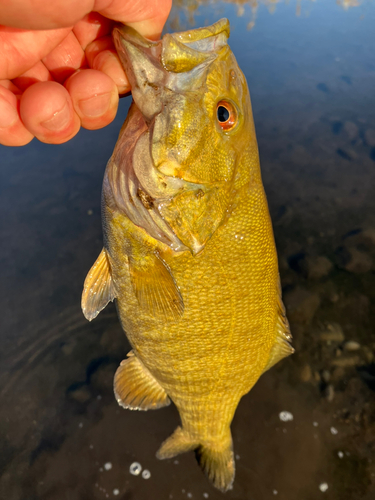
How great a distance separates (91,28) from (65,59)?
8.8 inches

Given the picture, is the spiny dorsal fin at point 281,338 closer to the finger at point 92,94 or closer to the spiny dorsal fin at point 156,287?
the spiny dorsal fin at point 156,287

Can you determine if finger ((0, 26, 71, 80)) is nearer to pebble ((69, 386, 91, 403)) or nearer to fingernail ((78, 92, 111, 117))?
fingernail ((78, 92, 111, 117))

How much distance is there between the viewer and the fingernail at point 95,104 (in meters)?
1.60

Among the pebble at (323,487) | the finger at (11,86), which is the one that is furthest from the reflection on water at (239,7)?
the pebble at (323,487)

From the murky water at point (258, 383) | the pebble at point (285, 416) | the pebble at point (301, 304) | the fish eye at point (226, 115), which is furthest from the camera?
the pebble at point (301, 304)

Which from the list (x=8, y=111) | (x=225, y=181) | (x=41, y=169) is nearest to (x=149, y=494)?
(x=225, y=181)

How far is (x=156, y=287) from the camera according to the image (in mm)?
1636

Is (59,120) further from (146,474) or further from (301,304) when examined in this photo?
(301,304)

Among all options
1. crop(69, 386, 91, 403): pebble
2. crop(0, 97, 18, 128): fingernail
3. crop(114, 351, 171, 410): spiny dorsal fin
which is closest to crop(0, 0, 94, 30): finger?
crop(0, 97, 18, 128): fingernail

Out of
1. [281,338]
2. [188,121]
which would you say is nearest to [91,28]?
[188,121]

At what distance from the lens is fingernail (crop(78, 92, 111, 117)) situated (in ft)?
5.24

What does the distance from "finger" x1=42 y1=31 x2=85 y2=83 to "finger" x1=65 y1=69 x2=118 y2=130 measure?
25 cm

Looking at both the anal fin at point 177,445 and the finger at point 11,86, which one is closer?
the finger at point 11,86

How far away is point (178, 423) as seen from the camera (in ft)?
9.16
